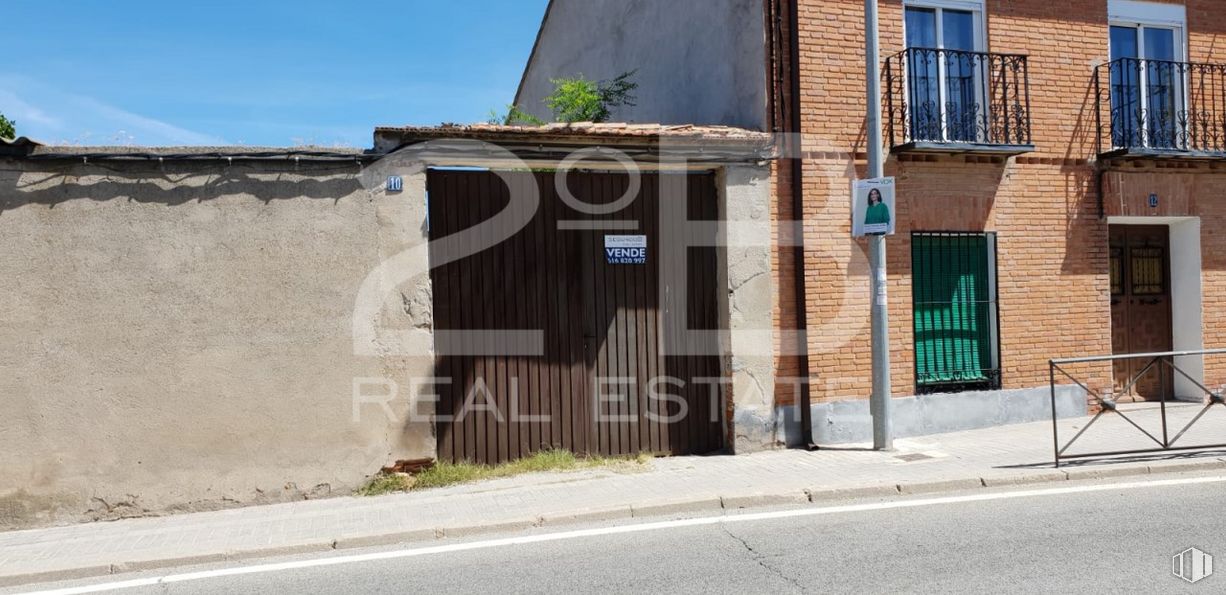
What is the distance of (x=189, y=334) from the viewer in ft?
24.5

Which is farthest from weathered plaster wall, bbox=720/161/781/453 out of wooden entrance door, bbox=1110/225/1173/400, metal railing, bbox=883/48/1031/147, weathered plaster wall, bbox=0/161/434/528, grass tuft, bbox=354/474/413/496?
wooden entrance door, bbox=1110/225/1173/400

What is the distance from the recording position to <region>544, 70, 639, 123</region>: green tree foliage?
1227 cm

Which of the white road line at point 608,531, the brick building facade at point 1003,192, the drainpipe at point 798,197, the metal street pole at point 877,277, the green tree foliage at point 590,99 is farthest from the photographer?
the green tree foliage at point 590,99

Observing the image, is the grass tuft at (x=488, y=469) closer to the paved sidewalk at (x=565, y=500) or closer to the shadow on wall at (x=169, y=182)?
the paved sidewalk at (x=565, y=500)

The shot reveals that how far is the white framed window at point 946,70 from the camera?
9844 mm

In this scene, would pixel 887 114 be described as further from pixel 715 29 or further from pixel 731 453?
pixel 731 453

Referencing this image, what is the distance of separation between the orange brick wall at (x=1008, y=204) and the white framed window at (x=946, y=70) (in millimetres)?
262

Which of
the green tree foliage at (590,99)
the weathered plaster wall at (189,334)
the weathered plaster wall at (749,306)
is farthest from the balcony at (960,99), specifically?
the weathered plaster wall at (189,334)

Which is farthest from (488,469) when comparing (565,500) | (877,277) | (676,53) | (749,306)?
(676,53)

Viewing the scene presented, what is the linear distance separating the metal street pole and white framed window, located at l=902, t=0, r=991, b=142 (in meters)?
1.38

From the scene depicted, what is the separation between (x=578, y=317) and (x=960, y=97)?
17.2 ft

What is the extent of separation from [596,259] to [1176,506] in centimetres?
527

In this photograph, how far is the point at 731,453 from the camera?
891 centimetres

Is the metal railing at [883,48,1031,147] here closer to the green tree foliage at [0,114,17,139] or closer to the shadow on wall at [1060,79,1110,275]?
the shadow on wall at [1060,79,1110,275]
